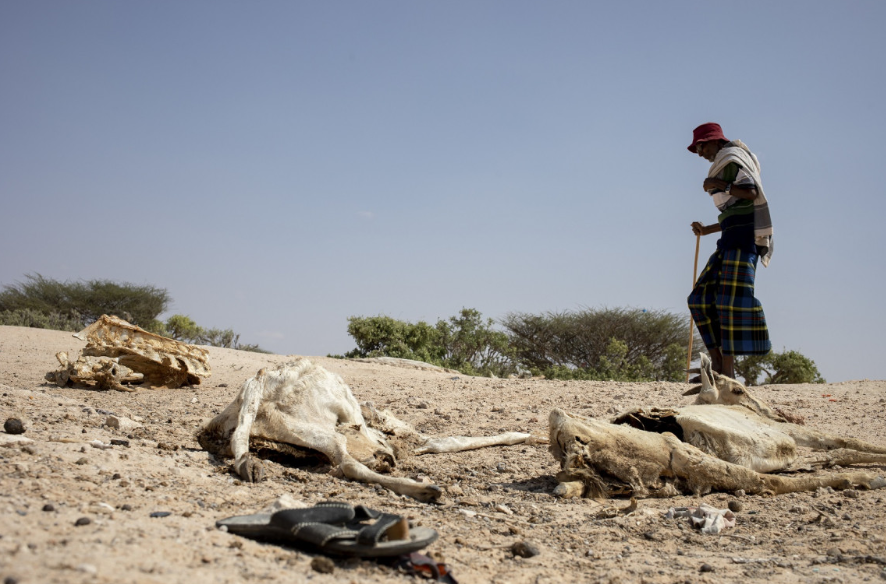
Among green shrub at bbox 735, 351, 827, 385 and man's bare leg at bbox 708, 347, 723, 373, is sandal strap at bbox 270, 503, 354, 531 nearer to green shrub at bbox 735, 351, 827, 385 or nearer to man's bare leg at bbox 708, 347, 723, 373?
man's bare leg at bbox 708, 347, 723, 373

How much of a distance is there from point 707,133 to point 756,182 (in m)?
0.80

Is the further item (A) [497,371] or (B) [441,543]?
(A) [497,371]

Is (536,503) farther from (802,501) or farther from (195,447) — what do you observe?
(195,447)

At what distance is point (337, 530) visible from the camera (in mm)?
2396

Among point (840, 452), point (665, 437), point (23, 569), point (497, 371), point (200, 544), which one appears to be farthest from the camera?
point (497, 371)

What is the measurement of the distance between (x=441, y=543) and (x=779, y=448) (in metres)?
3.03

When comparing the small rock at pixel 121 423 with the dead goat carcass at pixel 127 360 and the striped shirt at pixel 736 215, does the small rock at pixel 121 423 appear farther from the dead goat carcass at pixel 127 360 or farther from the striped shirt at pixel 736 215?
the striped shirt at pixel 736 215

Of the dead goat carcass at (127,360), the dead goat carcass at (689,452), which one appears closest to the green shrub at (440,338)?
the dead goat carcass at (127,360)

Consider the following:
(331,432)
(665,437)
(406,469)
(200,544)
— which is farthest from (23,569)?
(665,437)

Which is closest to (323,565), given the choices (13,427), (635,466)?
(635,466)

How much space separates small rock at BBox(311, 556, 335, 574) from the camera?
2258 millimetres

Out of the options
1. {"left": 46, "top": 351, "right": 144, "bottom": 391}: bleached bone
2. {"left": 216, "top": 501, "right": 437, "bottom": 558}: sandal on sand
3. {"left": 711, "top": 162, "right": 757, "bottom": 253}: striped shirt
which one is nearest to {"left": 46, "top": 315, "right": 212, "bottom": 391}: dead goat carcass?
{"left": 46, "top": 351, "right": 144, "bottom": 391}: bleached bone

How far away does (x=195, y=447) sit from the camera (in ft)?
15.1

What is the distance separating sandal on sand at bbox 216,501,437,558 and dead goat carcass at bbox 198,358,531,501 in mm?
1467
